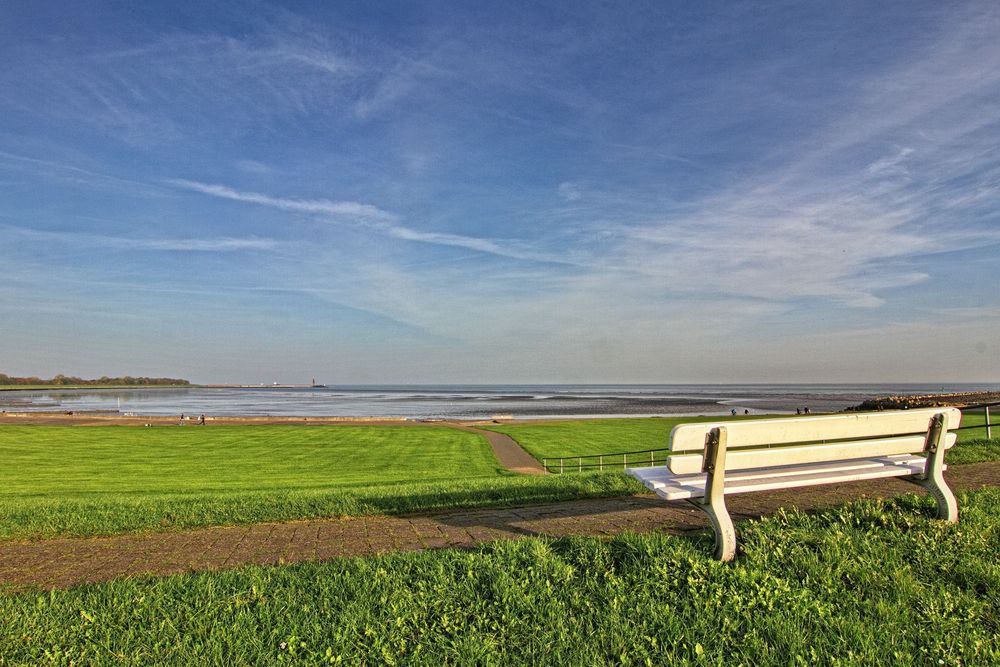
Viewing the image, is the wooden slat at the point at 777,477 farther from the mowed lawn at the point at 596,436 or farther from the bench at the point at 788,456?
the mowed lawn at the point at 596,436

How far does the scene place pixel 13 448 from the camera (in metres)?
24.2

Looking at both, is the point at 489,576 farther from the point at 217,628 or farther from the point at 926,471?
the point at 926,471

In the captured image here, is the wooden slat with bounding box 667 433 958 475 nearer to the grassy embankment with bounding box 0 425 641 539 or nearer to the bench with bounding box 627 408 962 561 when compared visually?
the bench with bounding box 627 408 962 561

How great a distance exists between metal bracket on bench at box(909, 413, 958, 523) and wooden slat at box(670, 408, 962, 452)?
6 centimetres

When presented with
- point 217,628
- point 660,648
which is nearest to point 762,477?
point 660,648

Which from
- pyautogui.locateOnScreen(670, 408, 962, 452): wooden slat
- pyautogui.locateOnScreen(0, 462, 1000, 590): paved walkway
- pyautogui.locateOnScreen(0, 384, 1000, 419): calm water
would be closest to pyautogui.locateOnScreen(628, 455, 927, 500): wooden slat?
pyautogui.locateOnScreen(670, 408, 962, 452): wooden slat

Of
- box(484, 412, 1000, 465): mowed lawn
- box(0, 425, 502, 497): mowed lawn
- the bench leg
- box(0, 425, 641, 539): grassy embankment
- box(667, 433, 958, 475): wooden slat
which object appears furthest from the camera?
box(484, 412, 1000, 465): mowed lawn

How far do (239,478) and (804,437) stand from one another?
16.8 meters

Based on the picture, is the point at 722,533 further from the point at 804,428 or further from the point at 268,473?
the point at 268,473

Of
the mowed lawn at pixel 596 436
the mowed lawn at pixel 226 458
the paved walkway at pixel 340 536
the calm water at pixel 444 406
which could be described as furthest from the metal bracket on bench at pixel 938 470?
the calm water at pixel 444 406

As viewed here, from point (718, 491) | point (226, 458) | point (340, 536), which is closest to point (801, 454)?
point (718, 491)

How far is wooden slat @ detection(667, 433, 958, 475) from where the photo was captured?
13.1 feet

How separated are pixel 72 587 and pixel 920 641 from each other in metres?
5.41

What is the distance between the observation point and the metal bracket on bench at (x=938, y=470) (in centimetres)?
462
